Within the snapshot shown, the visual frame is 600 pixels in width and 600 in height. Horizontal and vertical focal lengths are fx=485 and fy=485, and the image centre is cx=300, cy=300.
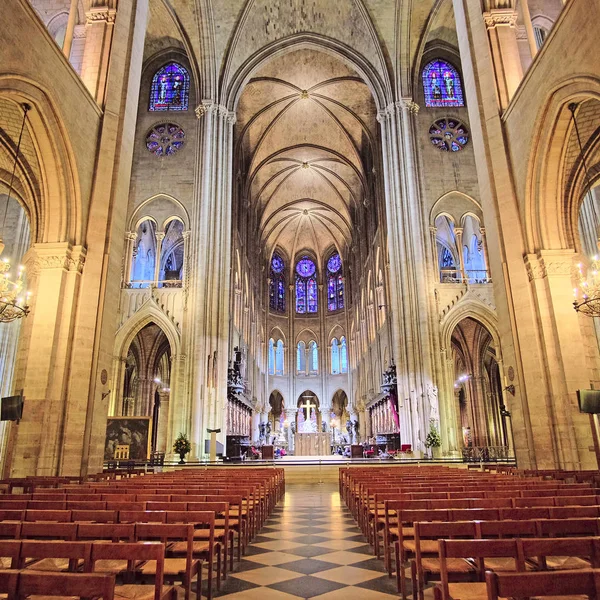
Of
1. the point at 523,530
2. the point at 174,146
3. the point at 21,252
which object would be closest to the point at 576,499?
the point at 523,530

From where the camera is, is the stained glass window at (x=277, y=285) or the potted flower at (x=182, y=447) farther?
the stained glass window at (x=277, y=285)

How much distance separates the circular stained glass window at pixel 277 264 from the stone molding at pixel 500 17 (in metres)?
33.3

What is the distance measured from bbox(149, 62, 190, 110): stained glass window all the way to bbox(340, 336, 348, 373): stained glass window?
25.0 metres

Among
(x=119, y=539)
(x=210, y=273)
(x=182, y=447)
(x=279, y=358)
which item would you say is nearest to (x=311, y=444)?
(x=182, y=447)

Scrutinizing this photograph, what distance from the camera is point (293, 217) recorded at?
4169cm

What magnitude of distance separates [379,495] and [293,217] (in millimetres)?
38069

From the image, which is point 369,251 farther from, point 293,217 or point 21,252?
point 21,252

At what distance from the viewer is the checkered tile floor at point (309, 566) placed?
3662mm

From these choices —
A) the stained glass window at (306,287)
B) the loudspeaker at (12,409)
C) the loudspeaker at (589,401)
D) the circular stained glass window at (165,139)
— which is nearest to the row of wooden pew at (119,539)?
the loudspeaker at (12,409)

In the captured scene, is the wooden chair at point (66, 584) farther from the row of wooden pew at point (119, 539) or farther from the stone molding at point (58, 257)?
the stone molding at point (58, 257)

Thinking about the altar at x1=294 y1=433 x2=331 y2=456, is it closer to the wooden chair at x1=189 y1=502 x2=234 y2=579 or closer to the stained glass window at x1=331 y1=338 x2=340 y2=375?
the stained glass window at x1=331 y1=338 x2=340 y2=375

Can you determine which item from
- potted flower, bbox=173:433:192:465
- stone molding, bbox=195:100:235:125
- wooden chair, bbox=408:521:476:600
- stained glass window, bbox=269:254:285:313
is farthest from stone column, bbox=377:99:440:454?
stained glass window, bbox=269:254:285:313

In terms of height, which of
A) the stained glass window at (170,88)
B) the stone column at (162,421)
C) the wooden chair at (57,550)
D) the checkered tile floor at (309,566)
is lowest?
the checkered tile floor at (309,566)

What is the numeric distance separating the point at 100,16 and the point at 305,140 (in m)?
21.0
